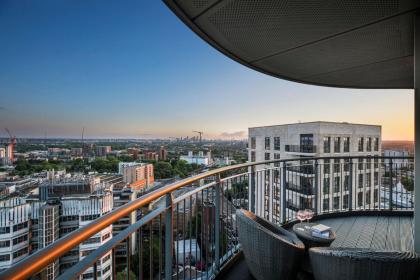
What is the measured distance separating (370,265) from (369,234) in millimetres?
3166

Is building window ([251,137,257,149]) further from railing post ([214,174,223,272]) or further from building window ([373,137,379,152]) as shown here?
railing post ([214,174,223,272])

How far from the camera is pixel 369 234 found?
4.29 meters

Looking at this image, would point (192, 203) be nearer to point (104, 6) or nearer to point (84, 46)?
point (104, 6)

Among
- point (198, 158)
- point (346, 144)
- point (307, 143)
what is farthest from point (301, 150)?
point (198, 158)

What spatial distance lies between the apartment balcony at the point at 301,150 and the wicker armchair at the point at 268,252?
111 ft

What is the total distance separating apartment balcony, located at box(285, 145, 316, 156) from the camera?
33688 millimetres

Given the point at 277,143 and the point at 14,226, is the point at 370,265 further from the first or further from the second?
the point at 277,143

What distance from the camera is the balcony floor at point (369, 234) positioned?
3141mm

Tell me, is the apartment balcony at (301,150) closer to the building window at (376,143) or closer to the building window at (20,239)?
the building window at (376,143)

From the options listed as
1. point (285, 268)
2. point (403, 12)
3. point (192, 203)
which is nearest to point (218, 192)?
point (192, 203)

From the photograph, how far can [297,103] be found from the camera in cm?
2688

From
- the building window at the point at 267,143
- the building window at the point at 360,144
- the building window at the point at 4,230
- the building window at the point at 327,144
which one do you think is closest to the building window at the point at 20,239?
the building window at the point at 4,230

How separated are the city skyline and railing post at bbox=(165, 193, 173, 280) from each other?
45.6ft

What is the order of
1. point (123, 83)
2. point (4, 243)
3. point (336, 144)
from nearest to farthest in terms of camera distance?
point (4, 243) → point (123, 83) → point (336, 144)
